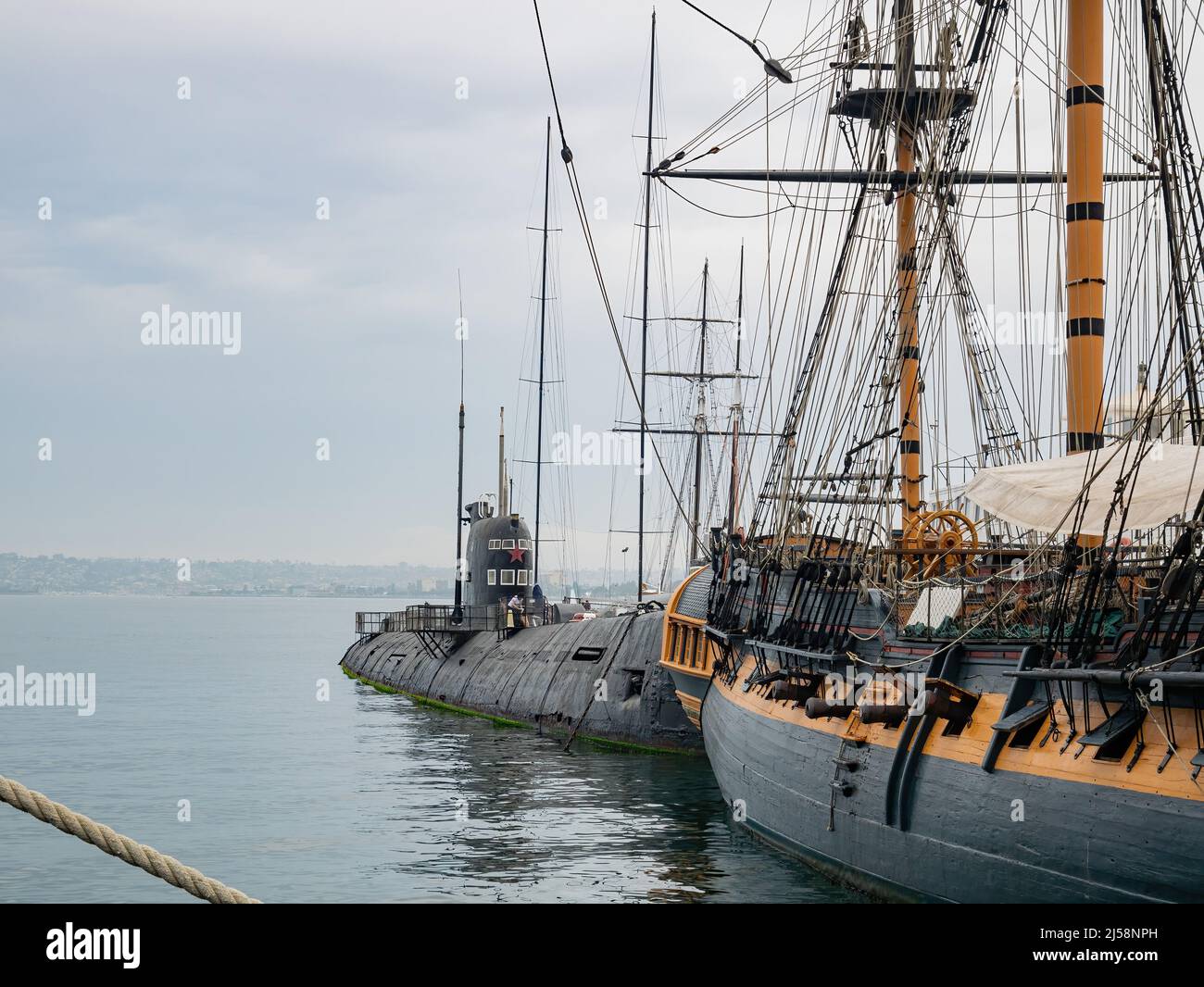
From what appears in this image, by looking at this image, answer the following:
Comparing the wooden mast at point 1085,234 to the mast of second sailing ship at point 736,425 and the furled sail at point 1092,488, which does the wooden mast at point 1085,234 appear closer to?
the furled sail at point 1092,488

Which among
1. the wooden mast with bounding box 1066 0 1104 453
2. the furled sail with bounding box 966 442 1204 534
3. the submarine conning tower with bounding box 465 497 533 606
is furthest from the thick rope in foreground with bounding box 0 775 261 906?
the submarine conning tower with bounding box 465 497 533 606

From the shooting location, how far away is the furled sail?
594 inches

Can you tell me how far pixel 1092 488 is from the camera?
631 inches

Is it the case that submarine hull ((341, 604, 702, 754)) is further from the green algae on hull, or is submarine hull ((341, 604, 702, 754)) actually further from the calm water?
the calm water

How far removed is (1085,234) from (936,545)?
5.36 m

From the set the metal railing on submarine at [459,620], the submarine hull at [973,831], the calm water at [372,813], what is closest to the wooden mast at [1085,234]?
the submarine hull at [973,831]

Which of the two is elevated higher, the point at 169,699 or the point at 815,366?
the point at 815,366

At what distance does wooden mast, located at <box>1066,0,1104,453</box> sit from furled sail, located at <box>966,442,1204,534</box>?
5.04 ft
